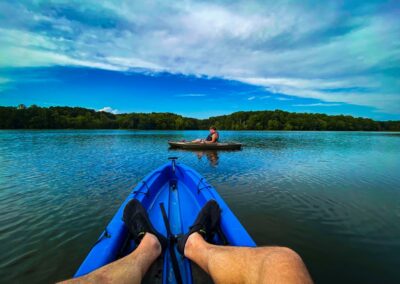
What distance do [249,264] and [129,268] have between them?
1.21m

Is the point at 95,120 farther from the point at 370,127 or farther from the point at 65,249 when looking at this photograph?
the point at 370,127

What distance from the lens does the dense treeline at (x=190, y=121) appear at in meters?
87.5

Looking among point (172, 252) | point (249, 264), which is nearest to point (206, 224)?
point (172, 252)

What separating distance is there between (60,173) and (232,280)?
10683mm

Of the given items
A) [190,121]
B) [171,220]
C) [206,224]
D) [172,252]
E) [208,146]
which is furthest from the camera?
[190,121]

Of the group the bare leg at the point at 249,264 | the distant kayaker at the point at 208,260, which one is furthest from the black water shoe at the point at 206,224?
the bare leg at the point at 249,264

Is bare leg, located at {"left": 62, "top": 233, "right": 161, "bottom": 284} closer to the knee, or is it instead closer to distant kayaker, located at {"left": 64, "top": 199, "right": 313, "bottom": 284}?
distant kayaker, located at {"left": 64, "top": 199, "right": 313, "bottom": 284}

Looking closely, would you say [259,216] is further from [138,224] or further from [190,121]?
[190,121]

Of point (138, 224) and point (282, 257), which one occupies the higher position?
point (282, 257)

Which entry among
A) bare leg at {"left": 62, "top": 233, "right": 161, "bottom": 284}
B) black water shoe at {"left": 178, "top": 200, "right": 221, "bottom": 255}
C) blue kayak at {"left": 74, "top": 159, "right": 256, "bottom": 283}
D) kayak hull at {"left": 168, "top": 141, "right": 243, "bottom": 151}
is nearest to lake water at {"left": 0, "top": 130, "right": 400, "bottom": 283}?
blue kayak at {"left": 74, "top": 159, "right": 256, "bottom": 283}

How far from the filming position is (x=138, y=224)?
304 cm

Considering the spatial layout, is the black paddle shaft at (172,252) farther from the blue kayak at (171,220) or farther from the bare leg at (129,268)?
the bare leg at (129,268)

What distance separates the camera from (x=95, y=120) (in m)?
103

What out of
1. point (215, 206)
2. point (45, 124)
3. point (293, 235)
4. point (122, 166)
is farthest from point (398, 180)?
point (45, 124)
